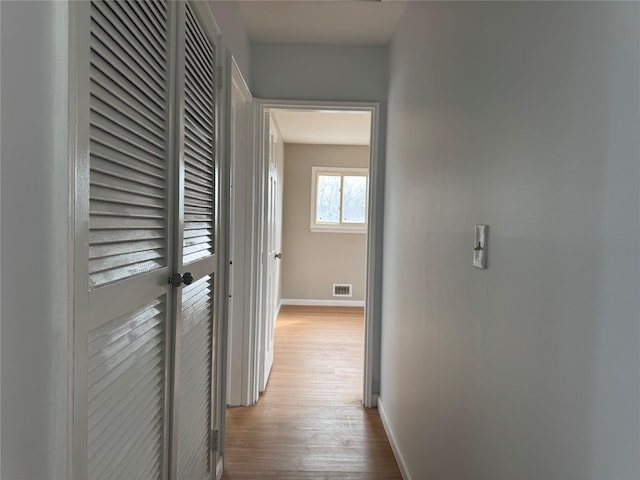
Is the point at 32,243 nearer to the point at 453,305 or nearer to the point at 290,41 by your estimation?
the point at 453,305

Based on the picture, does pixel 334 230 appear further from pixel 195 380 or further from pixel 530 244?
pixel 530 244

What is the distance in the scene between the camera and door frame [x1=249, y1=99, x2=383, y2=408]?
2.97 metres

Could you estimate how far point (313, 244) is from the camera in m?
6.59

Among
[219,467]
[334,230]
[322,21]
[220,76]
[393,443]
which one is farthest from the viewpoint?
[334,230]

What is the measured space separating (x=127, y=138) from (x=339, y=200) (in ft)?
18.7

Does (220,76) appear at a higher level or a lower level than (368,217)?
higher

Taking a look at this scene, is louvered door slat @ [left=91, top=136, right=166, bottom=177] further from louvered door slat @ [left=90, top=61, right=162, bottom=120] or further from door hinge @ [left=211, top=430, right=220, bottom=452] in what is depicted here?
door hinge @ [left=211, top=430, right=220, bottom=452]

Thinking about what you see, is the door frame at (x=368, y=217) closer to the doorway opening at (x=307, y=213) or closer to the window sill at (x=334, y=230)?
the doorway opening at (x=307, y=213)

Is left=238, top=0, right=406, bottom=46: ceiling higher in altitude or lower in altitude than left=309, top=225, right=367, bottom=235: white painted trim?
higher

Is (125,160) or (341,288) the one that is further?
(341,288)

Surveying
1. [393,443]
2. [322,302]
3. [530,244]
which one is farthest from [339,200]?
[530,244]

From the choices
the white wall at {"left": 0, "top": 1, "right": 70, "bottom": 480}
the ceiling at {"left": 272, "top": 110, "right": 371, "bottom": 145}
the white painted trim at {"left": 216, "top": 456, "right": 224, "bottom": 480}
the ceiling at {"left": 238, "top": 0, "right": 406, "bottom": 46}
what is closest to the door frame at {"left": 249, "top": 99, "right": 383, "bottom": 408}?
the ceiling at {"left": 238, "top": 0, "right": 406, "bottom": 46}

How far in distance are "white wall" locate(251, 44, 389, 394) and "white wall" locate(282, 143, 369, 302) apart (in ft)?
11.6

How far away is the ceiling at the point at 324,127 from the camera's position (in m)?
4.66
